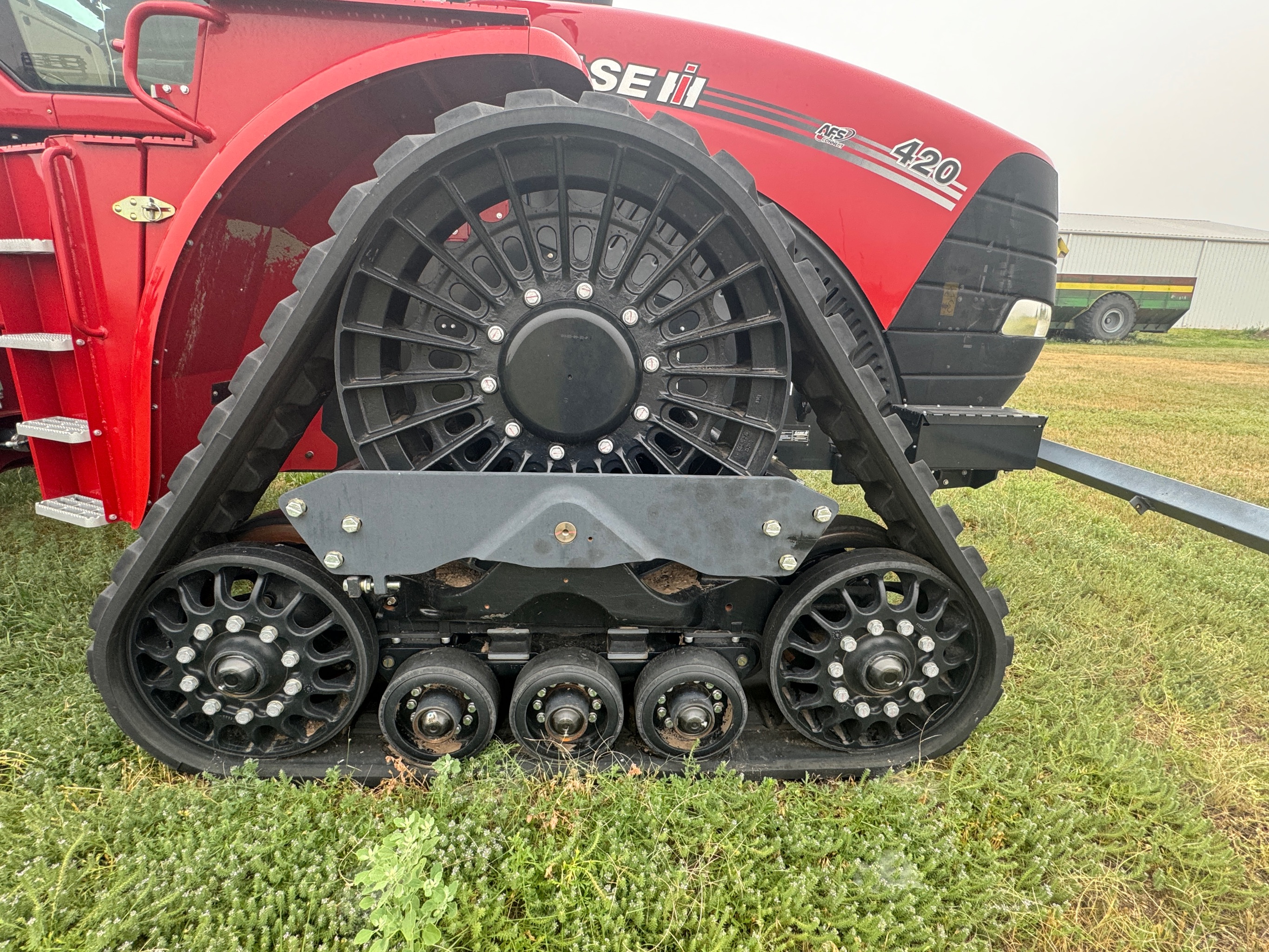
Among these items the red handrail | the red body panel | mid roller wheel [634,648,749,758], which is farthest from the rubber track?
mid roller wheel [634,648,749,758]

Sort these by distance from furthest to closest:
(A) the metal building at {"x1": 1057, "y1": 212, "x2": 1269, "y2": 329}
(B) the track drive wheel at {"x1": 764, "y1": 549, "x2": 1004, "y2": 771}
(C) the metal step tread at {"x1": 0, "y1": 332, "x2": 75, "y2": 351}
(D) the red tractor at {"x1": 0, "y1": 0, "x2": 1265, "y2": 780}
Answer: (A) the metal building at {"x1": 1057, "y1": 212, "x2": 1269, "y2": 329}
(C) the metal step tread at {"x1": 0, "y1": 332, "x2": 75, "y2": 351}
(B) the track drive wheel at {"x1": 764, "y1": 549, "x2": 1004, "y2": 771}
(D) the red tractor at {"x1": 0, "y1": 0, "x2": 1265, "y2": 780}

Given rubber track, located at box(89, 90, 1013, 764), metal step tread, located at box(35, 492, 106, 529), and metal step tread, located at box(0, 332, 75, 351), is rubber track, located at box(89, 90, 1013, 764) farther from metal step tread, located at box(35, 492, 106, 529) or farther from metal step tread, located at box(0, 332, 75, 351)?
metal step tread, located at box(0, 332, 75, 351)

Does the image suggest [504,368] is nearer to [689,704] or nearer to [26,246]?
[689,704]

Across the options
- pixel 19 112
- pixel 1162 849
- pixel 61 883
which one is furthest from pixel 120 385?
pixel 1162 849

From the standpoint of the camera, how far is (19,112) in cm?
244

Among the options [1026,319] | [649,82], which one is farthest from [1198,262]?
[649,82]

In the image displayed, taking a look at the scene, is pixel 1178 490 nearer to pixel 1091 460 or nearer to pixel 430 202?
pixel 1091 460

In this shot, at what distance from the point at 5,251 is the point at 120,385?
1.94 ft

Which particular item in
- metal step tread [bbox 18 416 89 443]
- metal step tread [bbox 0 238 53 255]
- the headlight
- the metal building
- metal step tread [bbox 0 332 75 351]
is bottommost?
metal step tread [bbox 18 416 89 443]

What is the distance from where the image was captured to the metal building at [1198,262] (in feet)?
94.2

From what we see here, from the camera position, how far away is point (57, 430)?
2.33 meters

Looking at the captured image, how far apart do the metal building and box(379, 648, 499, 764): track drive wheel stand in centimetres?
3384

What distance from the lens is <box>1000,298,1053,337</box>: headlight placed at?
8.86 feet

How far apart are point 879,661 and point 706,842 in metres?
0.78
